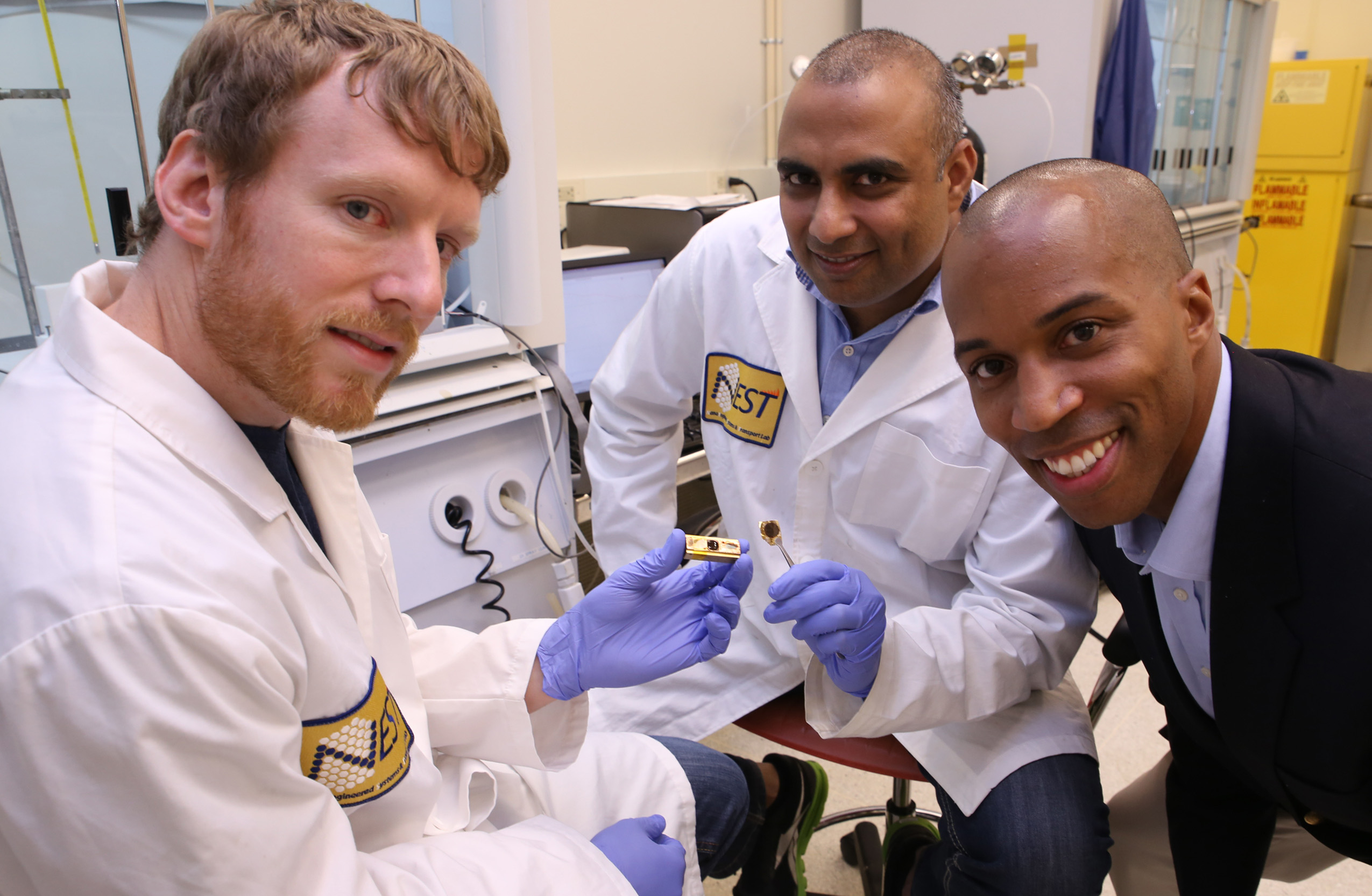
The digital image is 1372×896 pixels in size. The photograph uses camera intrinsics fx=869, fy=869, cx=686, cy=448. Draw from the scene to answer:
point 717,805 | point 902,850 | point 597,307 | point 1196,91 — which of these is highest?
point 1196,91

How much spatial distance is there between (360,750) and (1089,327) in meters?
0.77

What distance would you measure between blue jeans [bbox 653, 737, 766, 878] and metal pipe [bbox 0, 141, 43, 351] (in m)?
1.01

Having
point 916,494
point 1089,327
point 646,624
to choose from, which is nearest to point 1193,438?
point 1089,327

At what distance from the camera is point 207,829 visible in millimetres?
581

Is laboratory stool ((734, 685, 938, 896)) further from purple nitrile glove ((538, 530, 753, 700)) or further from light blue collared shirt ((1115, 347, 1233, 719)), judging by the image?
light blue collared shirt ((1115, 347, 1233, 719))

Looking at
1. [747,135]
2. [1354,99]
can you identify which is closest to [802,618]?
[747,135]

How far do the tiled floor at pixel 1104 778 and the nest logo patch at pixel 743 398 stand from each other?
88 cm

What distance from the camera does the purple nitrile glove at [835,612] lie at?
3.38ft

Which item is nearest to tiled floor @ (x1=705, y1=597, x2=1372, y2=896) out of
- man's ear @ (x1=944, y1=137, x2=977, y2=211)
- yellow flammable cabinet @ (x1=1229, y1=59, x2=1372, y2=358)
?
man's ear @ (x1=944, y1=137, x2=977, y2=211)

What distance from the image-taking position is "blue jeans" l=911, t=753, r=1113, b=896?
104 cm

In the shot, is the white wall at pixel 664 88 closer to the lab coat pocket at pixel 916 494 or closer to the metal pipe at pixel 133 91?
the metal pipe at pixel 133 91

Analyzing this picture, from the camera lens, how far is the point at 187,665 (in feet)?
1.91

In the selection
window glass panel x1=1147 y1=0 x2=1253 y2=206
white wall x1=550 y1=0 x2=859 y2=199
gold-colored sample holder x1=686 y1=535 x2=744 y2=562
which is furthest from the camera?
window glass panel x1=1147 y1=0 x2=1253 y2=206

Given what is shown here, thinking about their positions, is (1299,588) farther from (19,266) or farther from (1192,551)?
(19,266)
